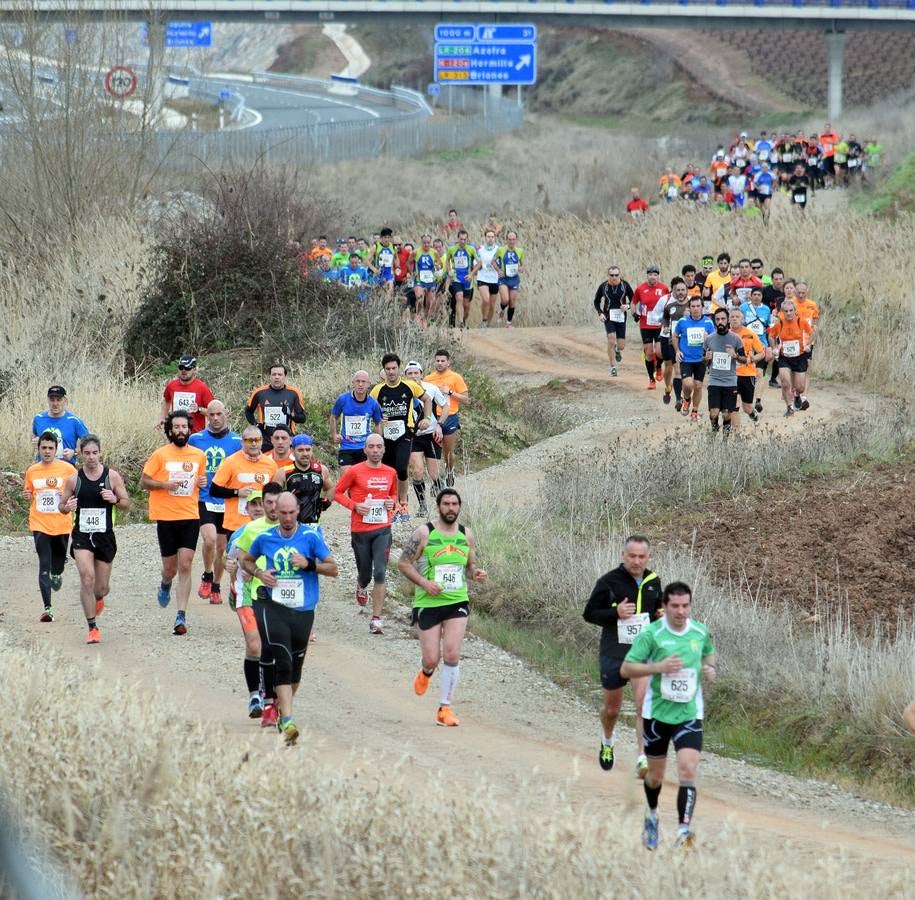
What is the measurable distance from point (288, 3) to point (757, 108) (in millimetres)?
27507

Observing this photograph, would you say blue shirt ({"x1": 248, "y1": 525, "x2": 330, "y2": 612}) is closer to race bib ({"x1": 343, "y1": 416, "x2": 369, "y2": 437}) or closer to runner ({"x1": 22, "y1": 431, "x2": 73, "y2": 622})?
runner ({"x1": 22, "y1": 431, "x2": 73, "y2": 622})

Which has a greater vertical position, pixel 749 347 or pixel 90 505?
pixel 749 347

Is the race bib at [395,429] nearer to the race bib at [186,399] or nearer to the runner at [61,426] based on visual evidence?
the race bib at [186,399]

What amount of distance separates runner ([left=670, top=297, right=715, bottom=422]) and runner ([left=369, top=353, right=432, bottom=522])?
5.21 m

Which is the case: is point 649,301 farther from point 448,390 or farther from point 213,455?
point 213,455

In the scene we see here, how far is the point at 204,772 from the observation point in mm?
8336

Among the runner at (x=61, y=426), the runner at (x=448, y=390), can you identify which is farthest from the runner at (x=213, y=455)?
the runner at (x=448, y=390)

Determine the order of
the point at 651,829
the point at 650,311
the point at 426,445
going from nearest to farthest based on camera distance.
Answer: the point at 651,829 < the point at 426,445 < the point at 650,311

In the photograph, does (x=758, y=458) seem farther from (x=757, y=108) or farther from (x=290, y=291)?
(x=757, y=108)

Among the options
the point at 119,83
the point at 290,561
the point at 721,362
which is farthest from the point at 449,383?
the point at 119,83

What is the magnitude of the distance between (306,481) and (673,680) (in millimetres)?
5398

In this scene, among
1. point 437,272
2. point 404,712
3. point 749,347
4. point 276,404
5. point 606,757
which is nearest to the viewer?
point 606,757

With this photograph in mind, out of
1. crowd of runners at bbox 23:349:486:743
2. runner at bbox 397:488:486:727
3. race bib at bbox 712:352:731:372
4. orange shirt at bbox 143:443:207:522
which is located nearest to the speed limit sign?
crowd of runners at bbox 23:349:486:743

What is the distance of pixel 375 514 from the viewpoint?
1459 cm
